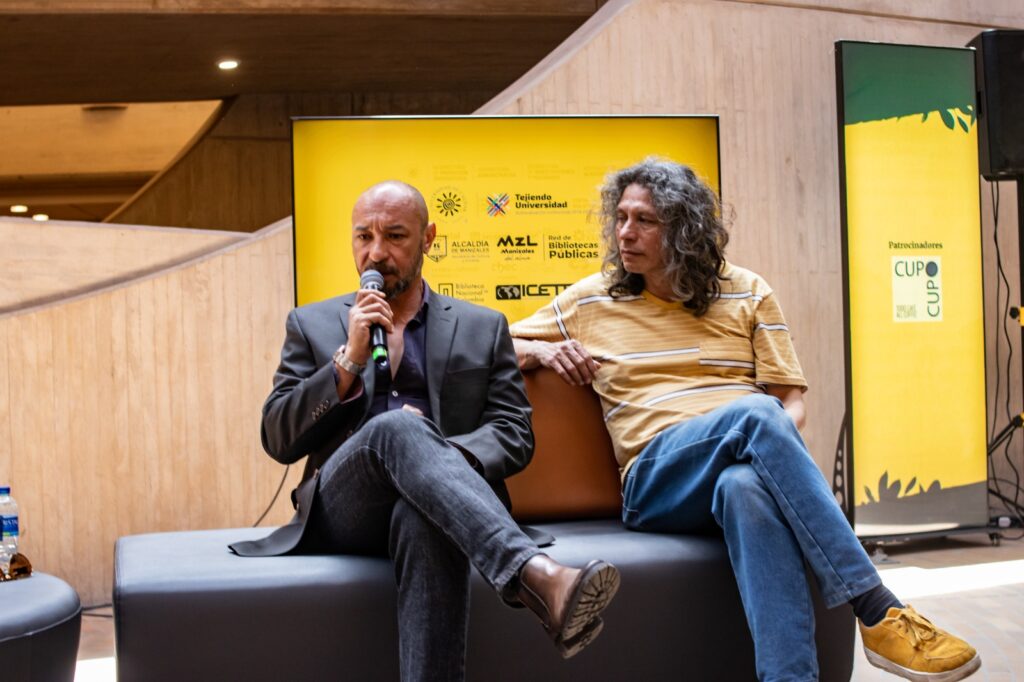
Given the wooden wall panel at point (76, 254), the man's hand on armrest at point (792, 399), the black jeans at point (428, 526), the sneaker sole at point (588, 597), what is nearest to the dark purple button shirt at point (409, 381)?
the black jeans at point (428, 526)

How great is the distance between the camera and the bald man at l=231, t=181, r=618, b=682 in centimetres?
214

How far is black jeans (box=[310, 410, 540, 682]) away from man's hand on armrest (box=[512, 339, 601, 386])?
0.64 metres

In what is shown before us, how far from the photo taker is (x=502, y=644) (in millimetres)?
2432

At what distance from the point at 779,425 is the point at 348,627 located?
952 mm

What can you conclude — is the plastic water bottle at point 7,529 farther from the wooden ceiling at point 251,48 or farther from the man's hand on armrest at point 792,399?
the wooden ceiling at point 251,48

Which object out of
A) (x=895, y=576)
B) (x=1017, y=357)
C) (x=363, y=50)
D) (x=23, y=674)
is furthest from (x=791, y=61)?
(x=23, y=674)

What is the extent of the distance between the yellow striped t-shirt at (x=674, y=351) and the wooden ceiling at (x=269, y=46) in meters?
4.18

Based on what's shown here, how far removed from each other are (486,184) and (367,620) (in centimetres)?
265

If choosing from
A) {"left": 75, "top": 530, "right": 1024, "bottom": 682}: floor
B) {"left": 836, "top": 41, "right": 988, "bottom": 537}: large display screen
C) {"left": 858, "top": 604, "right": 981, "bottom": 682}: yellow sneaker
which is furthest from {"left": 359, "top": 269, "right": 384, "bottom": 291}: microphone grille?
{"left": 836, "top": 41, "right": 988, "bottom": 537}: large display screen

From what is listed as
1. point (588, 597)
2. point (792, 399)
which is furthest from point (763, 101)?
point (588, 597)

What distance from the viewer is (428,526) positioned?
2.25 meters

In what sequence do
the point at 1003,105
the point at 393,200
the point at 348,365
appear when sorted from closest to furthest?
the point at 348,365 < the point at 393,200 < the point at 1003,105

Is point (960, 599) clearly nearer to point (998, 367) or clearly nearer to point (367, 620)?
point (998, 367)

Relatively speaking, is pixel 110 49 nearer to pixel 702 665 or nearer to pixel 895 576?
pixel 895 576
